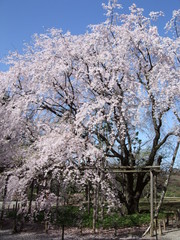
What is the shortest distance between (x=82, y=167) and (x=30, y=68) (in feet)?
16.8

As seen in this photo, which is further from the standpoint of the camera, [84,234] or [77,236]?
[84,234]

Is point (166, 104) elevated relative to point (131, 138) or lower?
elevated

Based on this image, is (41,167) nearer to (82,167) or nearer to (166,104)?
(82,167)

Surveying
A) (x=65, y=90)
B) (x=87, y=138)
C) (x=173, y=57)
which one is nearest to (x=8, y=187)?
(x=87, y=138)

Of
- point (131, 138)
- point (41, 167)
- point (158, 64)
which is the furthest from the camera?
point (131, 138)

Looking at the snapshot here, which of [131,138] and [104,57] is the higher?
[104,57]

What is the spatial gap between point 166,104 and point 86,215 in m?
5.54

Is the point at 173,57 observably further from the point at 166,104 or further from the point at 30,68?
the point at 30,68

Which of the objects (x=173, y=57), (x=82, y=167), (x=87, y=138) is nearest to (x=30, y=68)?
(x=87, y=138)

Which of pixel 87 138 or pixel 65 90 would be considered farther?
pixel 65 90

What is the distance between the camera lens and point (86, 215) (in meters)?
10.9

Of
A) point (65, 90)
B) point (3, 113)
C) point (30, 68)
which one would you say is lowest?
point (3, 113)

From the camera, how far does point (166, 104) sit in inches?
380

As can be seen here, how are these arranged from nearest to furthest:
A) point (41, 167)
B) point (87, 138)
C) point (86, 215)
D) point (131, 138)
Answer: point (41, 167), point (87, 138), point (86, 215), point (131, 138)
